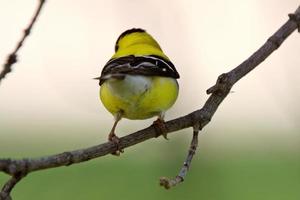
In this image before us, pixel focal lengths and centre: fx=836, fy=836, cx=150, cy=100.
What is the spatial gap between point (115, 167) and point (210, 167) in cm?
112

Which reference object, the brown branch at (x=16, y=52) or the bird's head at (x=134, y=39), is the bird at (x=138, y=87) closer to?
the bird's head at (x=134, y=39)

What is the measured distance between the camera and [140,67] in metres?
3.57

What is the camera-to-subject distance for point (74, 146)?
338 inches

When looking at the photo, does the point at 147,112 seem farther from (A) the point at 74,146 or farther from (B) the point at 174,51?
(A) the point at 74,146

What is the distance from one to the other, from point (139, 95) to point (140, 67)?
0.42ft

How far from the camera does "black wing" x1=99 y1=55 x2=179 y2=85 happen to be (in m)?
3.46

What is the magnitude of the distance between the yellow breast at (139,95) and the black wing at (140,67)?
3 centimetres

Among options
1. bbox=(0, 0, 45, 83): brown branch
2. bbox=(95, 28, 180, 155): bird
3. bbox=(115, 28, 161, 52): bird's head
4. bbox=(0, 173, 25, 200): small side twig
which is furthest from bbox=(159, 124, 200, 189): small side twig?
bbox=(115, 28, 161, 52): bird's head

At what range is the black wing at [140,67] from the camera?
346 centimetres

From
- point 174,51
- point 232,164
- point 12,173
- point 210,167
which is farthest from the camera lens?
point 232,164

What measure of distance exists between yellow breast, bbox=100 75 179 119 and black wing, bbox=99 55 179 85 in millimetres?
26

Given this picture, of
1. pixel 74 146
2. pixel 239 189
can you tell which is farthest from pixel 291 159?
pixel 74 146

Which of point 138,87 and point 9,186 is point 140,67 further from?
point 9,186

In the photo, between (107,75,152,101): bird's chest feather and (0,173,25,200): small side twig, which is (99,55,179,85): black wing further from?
(0,173,25,200): small side twig
